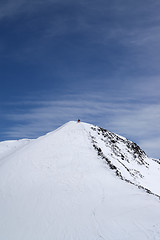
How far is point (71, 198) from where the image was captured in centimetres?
1992

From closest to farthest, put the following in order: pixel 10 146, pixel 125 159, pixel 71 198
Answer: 1. pixel 71 198
2. pixel 125 159
3. pixel 10 146

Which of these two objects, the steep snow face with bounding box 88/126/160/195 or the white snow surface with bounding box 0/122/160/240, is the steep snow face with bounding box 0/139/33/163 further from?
the steep snow face with bounding box 88/126/160/195

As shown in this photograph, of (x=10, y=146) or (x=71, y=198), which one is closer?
(x=71, y=198)

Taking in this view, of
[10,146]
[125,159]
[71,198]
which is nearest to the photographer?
[71,198]

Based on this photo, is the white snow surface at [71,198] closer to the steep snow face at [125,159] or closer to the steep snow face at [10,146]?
the steep snow face at [125,159]

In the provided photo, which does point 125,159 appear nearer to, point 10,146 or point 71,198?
point 71,198

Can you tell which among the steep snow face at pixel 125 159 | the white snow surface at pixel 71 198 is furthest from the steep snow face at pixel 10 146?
the steep snow face at pixel 125 159

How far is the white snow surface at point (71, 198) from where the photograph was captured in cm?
1523

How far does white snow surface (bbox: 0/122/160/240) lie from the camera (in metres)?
15.2

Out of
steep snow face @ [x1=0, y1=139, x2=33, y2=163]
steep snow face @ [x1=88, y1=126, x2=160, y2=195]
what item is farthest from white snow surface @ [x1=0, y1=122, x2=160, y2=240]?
steep snow face @ [x1=0, y1=139, x2=33, y2=163]

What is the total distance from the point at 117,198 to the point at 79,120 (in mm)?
21929

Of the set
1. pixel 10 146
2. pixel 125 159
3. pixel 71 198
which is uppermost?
pixel 10 146

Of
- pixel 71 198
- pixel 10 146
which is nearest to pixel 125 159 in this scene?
pixel 71 198

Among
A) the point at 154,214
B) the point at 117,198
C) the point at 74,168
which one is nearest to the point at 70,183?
the point at 74,168
